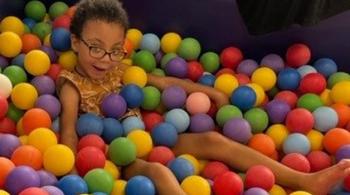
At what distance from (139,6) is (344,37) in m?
0.69

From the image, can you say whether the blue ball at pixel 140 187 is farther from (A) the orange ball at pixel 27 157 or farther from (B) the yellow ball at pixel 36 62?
(B) the yellow ball at pixel 36 62

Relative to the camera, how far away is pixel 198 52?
2.07m

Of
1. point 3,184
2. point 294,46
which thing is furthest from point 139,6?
point 3,184

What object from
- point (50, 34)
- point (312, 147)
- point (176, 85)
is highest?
point (50, 34)

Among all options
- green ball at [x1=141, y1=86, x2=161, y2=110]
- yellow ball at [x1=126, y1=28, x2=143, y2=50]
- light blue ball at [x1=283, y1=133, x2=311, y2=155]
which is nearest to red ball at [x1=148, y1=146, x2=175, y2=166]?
green ball at [x1=141, y1=86, x2=161, y2=110]

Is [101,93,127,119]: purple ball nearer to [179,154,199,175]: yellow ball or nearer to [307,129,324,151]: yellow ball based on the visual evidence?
[179,154,199,175]: yellow ball

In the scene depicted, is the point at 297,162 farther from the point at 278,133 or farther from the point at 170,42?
the point at 170,42

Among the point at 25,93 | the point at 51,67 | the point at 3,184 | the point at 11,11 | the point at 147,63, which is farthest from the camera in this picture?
the point at 11,11

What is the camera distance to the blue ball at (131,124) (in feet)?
5.55

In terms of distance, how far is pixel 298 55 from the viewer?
197cm

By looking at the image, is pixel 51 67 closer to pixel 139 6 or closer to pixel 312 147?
pixel 139 6

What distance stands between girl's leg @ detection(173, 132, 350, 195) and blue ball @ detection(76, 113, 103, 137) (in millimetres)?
221

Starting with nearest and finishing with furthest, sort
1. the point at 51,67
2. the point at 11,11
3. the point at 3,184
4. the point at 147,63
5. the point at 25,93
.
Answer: the point at 3,184 < the point at 25,93 < the point at 51,67 < the point at 147,63 < the point at 11,11

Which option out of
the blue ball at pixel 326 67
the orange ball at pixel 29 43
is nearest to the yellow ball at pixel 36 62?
the orange ball at pixel 29 43
